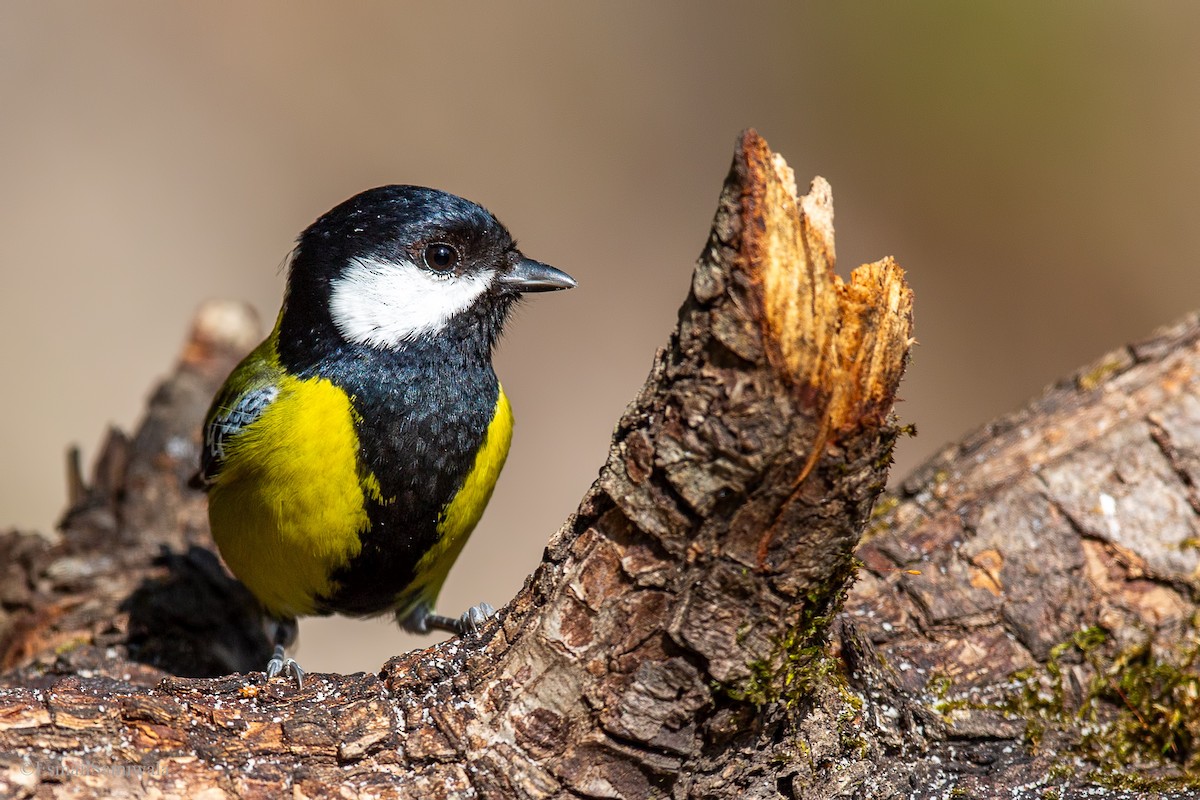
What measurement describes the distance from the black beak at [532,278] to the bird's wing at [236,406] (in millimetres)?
815

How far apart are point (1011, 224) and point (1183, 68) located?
1643mm

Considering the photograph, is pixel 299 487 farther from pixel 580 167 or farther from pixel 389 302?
pixel 580 167

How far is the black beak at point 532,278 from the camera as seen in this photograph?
358cm

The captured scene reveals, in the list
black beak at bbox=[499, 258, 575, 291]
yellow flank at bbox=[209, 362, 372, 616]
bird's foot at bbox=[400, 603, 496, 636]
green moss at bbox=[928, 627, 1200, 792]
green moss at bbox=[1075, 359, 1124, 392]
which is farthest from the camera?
bird's foot at bbox=[400, 603, 496, 636]

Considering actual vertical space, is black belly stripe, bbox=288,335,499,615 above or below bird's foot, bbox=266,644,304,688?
above

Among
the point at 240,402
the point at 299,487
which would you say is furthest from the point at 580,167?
the point at 299,487

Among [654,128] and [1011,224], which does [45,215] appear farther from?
[1011,224]

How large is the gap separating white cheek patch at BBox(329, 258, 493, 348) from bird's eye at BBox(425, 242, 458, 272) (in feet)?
0.10

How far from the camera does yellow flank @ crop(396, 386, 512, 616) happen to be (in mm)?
3396

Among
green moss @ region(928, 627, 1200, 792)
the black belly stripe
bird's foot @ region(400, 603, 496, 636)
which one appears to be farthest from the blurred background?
green moss @ region(928, 627, 1200, 792)

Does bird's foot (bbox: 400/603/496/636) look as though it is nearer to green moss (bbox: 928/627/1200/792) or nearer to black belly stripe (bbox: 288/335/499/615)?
black belly stripe (bbox: 288/335/499/615)

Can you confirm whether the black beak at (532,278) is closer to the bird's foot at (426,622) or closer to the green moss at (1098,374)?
the bird's foot at (426,622)

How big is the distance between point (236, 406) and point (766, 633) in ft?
6.71

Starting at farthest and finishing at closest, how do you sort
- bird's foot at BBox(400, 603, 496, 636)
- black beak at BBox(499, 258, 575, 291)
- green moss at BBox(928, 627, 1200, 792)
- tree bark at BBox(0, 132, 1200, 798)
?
bird's foot at BBox(400, 603, 496, 636) < black beak at BBox(499, 258, 575, 291) < green moss at BBox(928, 627, 1200, 792) < tree bark at BBox(0, 132, 1200, 798)
